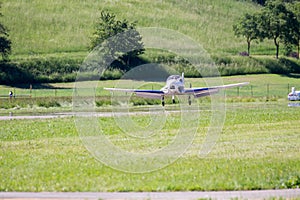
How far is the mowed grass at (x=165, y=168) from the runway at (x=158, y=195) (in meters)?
0.48

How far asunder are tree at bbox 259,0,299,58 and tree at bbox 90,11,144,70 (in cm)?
2129

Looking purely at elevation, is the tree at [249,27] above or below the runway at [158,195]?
above

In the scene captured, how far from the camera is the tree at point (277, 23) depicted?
113 metres

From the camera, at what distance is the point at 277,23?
112250mm

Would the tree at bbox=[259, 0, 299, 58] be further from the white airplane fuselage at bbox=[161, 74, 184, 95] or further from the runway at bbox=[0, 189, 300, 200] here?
the runway at bbox=[0, 189, 300, 200]

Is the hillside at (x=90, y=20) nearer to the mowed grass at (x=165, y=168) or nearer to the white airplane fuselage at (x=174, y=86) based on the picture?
the white airplane fuselage at (x=174, y=86)

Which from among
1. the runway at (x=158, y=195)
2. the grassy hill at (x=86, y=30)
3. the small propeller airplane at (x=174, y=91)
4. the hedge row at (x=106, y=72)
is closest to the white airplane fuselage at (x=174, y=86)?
the small propeller airplane at (x=174, y=91)

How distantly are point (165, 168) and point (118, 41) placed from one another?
72355mm

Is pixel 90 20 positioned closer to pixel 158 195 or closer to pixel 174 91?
pixel 174 91

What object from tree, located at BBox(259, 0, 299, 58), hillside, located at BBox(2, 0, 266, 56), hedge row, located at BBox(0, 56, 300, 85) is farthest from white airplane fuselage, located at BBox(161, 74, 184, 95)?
hillside, located at BBox(2, 0, 266, 56)

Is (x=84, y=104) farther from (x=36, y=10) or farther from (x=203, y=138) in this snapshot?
(x=36, y=10)

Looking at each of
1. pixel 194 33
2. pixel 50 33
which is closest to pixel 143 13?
pixel 194 33

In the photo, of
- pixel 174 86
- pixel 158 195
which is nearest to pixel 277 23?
pixel 174 86

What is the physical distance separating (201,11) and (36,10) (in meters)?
37.4
